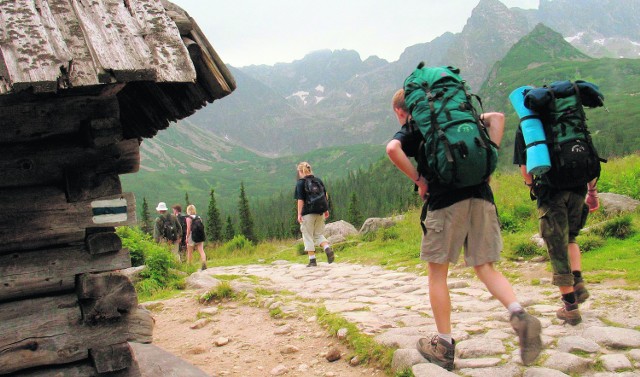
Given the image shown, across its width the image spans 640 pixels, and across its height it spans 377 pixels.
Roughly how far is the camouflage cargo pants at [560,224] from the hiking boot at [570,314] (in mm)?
234

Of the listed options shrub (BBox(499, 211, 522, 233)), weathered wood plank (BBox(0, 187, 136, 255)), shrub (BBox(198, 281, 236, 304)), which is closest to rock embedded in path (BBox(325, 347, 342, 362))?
weathered wood plank (BBox(0, 187, 136, 255))

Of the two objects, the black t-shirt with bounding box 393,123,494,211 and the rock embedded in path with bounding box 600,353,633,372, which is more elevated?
the black t-shirt with bounding box 393,123,494,211

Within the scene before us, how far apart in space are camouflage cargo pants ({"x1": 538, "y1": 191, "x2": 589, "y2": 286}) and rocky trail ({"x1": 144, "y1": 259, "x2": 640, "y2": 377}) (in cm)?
53

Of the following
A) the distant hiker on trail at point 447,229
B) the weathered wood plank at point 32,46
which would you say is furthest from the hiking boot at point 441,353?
the weathered wood plank at point 32,46

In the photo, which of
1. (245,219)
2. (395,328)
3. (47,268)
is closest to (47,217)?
(47,268)

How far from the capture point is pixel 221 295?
26.6 feet

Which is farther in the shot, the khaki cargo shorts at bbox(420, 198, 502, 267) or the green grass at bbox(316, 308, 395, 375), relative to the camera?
the green grass at bbox(316, 308, 395, 375)

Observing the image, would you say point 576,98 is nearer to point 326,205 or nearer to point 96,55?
point 96,55

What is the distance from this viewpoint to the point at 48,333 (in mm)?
4051

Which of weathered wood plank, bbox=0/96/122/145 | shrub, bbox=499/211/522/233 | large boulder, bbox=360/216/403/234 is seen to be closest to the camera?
weathered wood plank, bbox=0/96/122/145

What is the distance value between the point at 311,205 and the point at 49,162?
7.27m

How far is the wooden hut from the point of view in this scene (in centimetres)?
368

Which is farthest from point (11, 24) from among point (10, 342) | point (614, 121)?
point (614, 121)

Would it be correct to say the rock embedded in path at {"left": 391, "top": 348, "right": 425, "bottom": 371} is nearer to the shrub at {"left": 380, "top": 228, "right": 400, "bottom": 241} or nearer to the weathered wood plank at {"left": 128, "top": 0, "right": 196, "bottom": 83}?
the weathered wood plank at {"left": 128, "top": 0, "right": 196, "bottom": 83}
